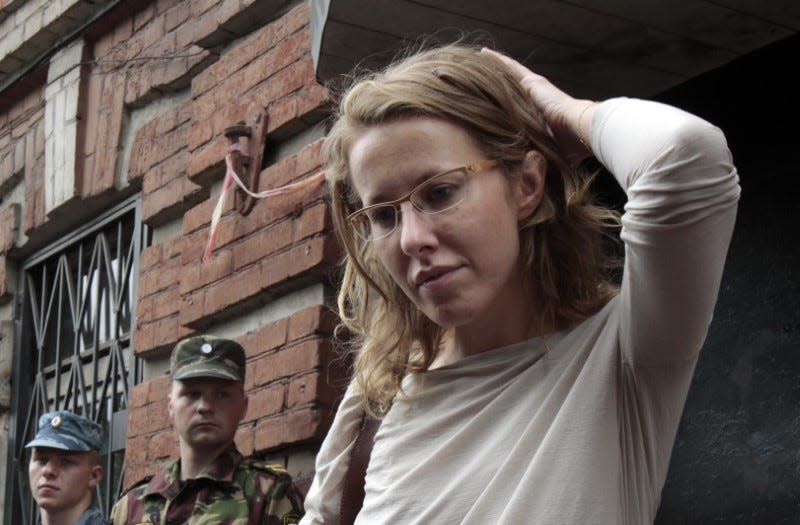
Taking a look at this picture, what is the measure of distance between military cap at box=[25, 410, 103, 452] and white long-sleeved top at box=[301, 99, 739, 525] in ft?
10.5

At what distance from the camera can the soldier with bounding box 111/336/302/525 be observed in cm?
383

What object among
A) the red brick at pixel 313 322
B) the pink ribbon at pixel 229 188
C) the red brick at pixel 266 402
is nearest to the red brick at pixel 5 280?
the pink ribbon at pixel 229 188

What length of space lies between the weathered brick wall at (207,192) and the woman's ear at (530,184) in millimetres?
2162

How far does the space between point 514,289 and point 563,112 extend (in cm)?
27

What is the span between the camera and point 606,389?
5.67ft

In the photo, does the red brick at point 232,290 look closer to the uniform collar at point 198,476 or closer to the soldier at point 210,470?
the soldier at point 210,470

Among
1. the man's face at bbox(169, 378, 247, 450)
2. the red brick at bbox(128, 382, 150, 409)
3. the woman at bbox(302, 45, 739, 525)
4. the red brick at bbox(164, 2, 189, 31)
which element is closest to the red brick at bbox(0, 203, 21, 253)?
the red brick at bbox(164, 2, 189, 31)

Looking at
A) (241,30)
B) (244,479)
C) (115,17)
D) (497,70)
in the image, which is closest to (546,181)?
(497,70)

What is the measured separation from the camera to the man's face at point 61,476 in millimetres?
4805

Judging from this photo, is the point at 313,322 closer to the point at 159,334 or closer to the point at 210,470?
the point at 210,470

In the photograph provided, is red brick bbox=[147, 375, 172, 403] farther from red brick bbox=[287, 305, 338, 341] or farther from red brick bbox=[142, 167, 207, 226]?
red brick bbox=[287, 305, 338, 341]

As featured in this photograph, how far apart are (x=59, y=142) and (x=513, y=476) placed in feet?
16.6

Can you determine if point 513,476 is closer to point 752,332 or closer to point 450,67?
point 450,67

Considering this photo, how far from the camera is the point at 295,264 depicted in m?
4.22
